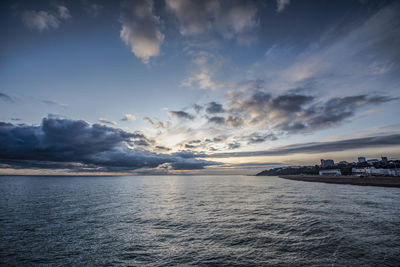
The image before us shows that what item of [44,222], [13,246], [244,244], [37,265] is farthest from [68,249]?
[244,244]

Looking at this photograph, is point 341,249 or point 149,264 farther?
point 341,249

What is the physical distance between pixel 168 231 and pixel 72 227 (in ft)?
44.9

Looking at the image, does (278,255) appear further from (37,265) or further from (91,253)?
(37,265)

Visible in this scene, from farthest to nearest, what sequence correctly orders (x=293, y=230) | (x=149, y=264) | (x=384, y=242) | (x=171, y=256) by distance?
(x=293, y=230), (x=384, y=242), (x=171, y=256), (x=149, y=264)

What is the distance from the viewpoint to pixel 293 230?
68.5 ft

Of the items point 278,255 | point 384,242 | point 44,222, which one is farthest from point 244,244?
point 44,222

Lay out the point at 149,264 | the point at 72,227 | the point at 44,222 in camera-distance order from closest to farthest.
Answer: the point at 149,264
the point at 72,227
the point at 44,222

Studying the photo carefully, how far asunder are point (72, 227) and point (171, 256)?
58.0 feet

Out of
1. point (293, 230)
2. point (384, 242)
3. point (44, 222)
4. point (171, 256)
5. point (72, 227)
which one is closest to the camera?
point (171, 256)

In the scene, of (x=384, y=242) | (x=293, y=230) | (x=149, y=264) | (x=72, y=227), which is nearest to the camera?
(x=149, y=264)

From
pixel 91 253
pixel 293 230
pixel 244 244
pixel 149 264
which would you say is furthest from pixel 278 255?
pixel 91 253

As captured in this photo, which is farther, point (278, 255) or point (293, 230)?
point (293, 230)

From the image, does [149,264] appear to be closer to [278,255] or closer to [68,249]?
[68,249]

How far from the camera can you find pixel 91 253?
51.8 feet
